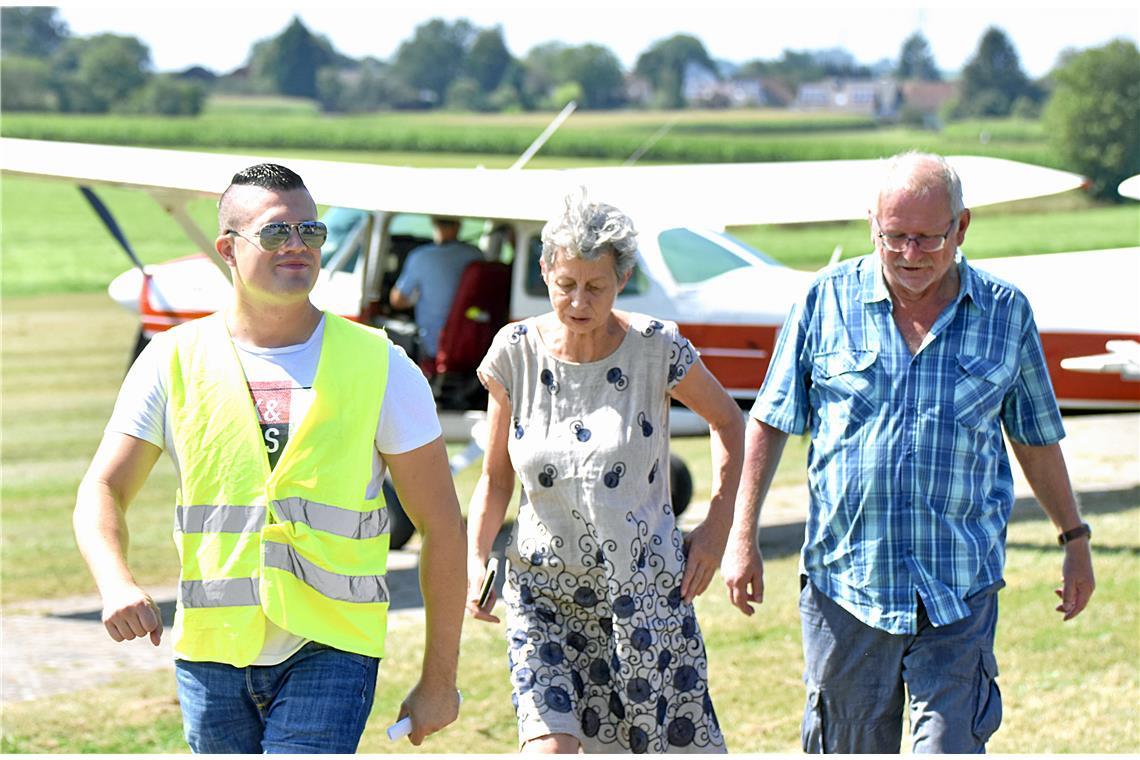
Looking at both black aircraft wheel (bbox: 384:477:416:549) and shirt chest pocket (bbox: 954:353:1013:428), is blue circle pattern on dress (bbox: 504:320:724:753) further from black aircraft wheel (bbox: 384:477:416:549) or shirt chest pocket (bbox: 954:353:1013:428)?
black aircraft wheel (bbox: 384:477:416:549)

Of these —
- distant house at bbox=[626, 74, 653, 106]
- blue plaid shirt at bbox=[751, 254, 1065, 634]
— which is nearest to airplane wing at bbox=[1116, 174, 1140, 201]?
blue plaid shirt at bbox=[751, 254, 1065, 634]

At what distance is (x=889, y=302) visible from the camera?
3822 mm

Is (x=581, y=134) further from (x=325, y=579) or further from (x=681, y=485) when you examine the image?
(x=325, y=579)

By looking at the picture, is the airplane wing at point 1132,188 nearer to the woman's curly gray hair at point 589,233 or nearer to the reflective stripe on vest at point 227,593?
the woman's curly gray hair at point 589,233

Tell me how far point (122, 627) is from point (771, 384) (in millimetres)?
1817

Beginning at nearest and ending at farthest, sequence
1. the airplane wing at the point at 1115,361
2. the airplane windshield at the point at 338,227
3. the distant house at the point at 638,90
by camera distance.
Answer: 1. the airplane wing at the point at 1115,361
2. the airplane windshield at the point at 338,227
3. the distant house at the point at 638,90

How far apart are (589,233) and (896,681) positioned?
1354 millimetres

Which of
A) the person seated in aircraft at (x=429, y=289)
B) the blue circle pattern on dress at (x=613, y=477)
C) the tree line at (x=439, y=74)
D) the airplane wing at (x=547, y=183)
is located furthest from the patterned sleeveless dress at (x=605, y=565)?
the tree line at (x=439, y=74)

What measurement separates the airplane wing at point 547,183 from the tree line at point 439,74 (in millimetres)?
60012

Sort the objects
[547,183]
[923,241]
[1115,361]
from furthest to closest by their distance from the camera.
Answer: [547,183] → [1115,361] → [923,241]

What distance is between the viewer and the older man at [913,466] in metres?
3.72

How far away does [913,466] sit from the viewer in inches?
148

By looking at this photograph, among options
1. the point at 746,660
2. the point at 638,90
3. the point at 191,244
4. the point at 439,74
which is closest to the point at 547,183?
the point at 746,660

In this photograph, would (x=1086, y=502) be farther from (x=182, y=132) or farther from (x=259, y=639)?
(x=182, y=132)
